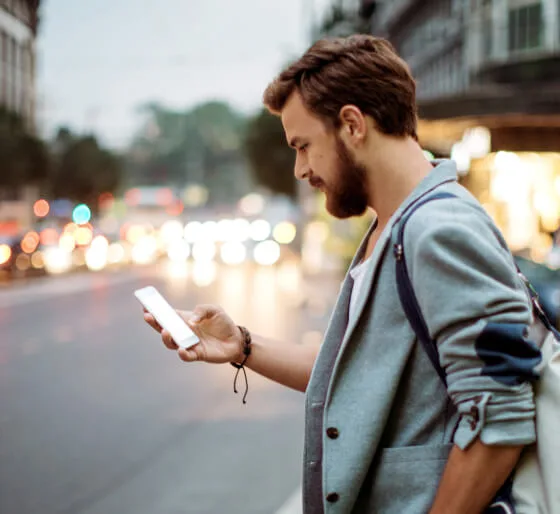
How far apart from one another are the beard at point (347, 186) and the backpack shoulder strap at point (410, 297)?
18 centimetres

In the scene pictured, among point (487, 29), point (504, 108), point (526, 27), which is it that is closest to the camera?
point (504, 108)

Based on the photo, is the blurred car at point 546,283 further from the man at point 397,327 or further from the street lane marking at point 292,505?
the man at point 397,327

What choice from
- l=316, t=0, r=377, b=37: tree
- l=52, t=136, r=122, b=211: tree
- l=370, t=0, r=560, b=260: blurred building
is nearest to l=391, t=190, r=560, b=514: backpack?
l=370, t=0, r=560, b=260: blurred building

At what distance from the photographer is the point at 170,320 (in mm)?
2016

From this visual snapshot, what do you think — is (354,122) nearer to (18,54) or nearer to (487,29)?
(18,54)

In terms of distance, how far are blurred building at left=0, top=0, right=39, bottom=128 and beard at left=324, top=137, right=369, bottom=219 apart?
2.26m

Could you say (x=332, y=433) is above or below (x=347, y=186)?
below

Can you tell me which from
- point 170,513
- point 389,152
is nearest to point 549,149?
point 170,513

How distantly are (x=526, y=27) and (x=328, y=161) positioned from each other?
21658 millimetres

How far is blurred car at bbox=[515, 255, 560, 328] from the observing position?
9.98 m

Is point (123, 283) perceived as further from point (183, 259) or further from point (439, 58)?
point (439, 58)

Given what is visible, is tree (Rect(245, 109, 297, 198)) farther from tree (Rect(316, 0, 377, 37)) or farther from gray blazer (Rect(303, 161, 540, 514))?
gray blazer (Rect(303, 161, 540, 514))

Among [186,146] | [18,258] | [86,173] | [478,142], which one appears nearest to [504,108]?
[478,142]

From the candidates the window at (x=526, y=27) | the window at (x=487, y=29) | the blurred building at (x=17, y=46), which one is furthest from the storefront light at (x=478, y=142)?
the blurred building at (x=17, y=46)
